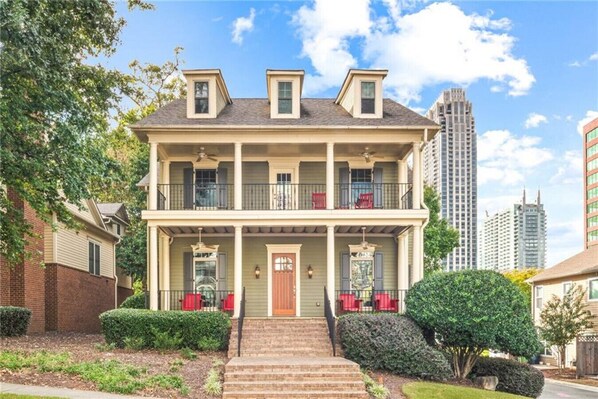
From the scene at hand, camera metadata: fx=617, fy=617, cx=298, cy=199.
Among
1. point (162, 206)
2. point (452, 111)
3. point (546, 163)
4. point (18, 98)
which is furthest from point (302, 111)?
point (452, 111)

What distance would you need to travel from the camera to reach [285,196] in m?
21.4

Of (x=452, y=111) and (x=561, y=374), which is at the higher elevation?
(x=452, y=111)

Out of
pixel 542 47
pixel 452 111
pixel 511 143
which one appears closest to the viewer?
pixel 542 47

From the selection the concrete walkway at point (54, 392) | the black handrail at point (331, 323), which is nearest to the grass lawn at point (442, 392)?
the black handrail at point (331, 323)

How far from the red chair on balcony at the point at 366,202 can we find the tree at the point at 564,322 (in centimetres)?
1151

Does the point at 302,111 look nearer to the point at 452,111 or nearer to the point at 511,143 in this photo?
the point at 511,143

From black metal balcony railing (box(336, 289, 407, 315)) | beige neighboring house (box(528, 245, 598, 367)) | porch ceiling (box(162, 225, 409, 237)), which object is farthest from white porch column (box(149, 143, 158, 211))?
beige neighboring house (box(528, 245, 598, 367))

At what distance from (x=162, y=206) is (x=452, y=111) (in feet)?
291

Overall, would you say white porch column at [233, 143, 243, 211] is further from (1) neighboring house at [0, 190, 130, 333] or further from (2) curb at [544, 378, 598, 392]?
(2) curb at [544, 378, 598, 392]

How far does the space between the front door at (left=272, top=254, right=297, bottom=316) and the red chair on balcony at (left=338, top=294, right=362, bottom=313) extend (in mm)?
1746

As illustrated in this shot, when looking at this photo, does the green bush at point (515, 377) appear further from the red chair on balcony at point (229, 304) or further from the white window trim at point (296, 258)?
the red chair on balcony at point (229, 304)

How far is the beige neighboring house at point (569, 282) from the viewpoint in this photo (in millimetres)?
28438

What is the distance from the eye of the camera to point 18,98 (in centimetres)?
1393

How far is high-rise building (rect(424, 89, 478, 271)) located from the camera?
100938 millimetres
